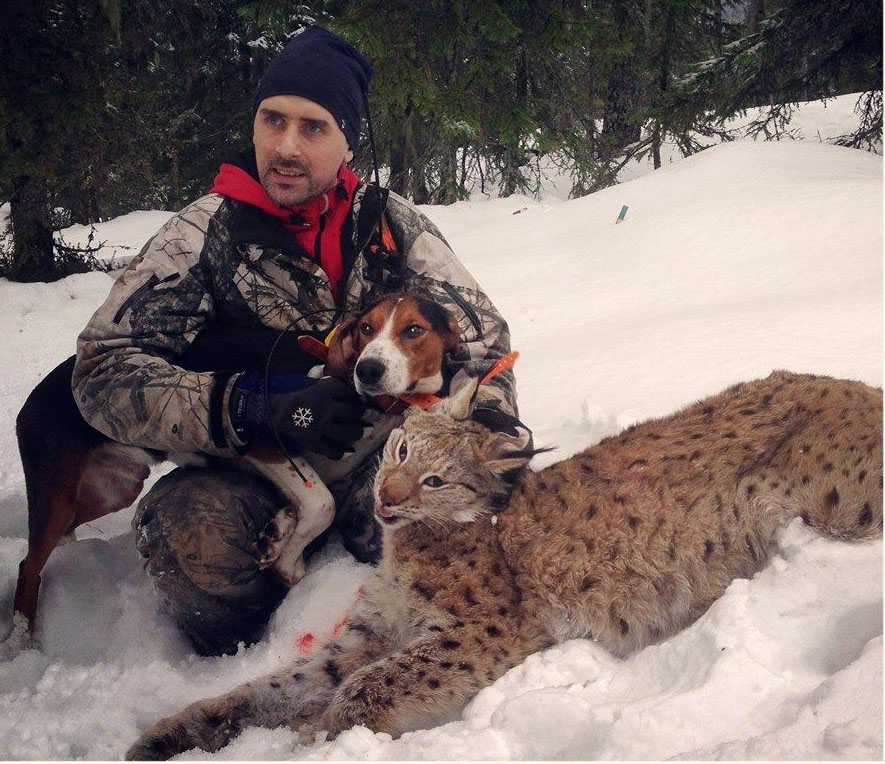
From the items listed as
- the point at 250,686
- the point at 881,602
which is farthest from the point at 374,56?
the point at 881,602

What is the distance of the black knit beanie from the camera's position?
281cm

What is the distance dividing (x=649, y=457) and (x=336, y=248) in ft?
5.09

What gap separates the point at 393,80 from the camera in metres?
6.70

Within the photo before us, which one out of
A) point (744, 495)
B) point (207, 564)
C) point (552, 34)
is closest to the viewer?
point (744, 495)

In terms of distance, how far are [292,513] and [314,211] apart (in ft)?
4.19

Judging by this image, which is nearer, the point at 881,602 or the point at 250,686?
the point at 881,602

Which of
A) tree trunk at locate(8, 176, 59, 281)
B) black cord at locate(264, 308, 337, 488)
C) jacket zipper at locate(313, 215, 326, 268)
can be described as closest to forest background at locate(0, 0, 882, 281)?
tree trunk at locate(8, 176, 59, 281)

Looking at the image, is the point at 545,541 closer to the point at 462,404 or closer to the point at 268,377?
the point at 462,404

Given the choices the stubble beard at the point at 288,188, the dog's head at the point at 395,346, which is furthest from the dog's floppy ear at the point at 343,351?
the stubble beard at the point at 288,188

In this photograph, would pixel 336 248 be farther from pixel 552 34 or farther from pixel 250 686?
pixel 552 34

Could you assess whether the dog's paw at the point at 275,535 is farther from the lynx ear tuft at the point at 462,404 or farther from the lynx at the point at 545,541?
the lynx ear tuft at the point at 462,404

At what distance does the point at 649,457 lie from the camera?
2.55 m

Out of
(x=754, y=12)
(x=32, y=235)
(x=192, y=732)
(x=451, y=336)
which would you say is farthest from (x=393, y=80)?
(x=754, y=12)

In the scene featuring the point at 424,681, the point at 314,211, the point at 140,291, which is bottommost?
the point at 424,681
